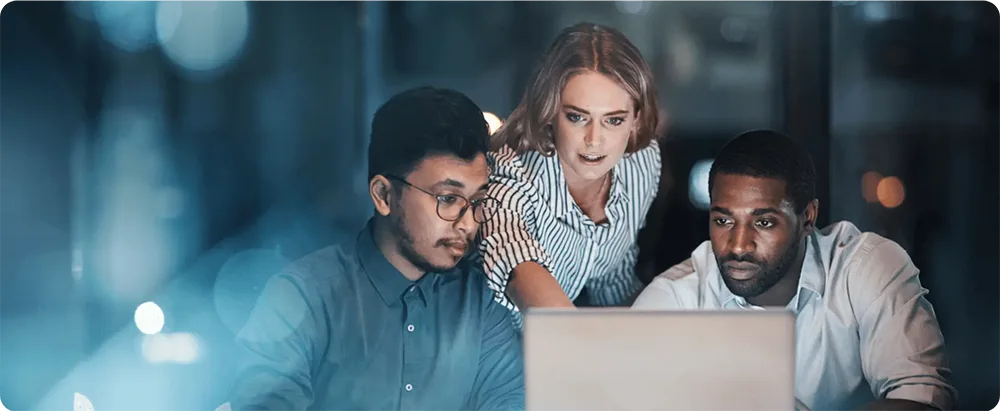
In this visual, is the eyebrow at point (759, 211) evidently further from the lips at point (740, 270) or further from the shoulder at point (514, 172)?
the shoulder at point (514, 172)

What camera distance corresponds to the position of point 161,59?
2.58 m

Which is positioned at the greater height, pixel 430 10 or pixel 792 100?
pixel 430 10

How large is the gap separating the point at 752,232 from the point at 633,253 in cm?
34

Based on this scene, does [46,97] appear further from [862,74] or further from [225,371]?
[862,74]

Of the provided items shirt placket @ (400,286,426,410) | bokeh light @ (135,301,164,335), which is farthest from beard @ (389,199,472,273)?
bokeh light @ (135,301,164,335)

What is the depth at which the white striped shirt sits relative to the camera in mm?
2555

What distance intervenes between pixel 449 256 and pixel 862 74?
1298 millimetres

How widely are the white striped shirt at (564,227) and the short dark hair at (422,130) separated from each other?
0.10 m

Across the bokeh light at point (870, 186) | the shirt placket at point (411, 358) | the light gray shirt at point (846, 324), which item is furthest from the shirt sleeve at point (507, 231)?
the bokeh light at point (870, 186)

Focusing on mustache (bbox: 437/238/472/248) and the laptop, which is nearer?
the laptop

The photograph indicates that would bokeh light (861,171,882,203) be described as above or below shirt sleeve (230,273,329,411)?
above

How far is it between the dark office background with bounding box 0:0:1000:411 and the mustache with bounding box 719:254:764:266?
0.33 ft

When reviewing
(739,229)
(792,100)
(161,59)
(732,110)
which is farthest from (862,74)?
(161,59)

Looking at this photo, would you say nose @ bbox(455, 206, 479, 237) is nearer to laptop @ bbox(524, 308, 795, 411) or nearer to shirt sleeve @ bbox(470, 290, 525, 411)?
shirt sleeve @ bbox(470, 290, 525, 411)
